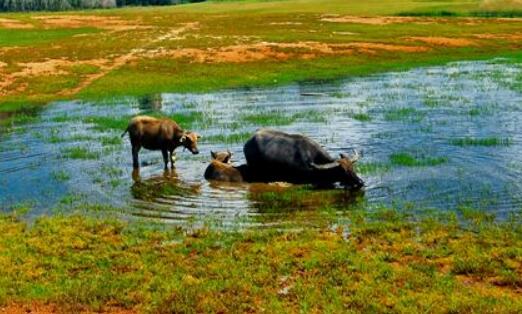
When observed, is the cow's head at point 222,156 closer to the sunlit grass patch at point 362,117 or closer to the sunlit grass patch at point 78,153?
the sunlit grass patch at point 78,153

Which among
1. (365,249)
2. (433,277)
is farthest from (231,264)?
(433,277)

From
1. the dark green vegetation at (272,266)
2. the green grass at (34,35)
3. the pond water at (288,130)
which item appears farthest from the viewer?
the green grass at (34,35)

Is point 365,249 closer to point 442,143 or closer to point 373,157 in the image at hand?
point 373,157

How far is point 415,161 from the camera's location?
70.2 feet

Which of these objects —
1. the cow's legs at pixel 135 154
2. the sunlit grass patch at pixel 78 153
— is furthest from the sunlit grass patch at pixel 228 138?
the sunlit grass patch at pixel 78 153

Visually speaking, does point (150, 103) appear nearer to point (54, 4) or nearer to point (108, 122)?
point (108, 122)

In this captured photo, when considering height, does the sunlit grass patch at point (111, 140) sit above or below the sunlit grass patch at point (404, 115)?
below

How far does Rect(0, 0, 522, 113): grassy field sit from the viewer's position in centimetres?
4456

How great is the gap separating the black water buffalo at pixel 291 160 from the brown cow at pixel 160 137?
2272mm

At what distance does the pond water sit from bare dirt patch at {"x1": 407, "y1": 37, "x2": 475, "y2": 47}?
66.1 ft

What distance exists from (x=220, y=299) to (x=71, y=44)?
55.6 m

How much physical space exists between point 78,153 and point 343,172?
10.2 metres

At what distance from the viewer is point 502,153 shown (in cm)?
2192

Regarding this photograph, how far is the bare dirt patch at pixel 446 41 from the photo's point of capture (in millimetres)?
59450
